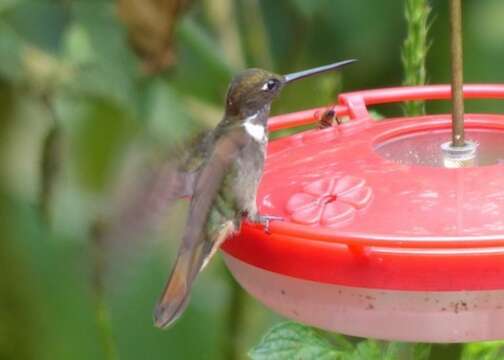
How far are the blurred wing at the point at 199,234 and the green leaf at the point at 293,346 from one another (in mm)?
225

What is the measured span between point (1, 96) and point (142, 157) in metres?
1.88

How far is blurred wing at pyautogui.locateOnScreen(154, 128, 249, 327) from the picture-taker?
2.04 m

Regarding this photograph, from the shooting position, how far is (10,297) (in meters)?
4.18

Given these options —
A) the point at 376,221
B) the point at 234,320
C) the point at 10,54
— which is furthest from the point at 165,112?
the point at 376,221

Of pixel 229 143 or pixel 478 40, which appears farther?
pixel 478 40

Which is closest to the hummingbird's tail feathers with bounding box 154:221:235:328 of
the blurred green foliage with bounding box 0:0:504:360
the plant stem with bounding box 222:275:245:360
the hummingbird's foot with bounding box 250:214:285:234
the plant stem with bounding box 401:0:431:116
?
the hummingbird's foot with bounding box 250:214:285:234

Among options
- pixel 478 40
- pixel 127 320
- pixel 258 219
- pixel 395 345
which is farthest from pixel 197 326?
pixel 258 219

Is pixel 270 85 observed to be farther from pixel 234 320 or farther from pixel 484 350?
pixel 234 320

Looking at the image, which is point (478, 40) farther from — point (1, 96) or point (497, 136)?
point (497, 136)

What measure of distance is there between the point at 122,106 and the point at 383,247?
187 cm

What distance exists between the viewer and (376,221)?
184 cm

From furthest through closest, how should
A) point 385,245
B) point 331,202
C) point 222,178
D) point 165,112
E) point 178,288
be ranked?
point 165,112, point 222,178, point 178,288, point 331,202, point 385,245

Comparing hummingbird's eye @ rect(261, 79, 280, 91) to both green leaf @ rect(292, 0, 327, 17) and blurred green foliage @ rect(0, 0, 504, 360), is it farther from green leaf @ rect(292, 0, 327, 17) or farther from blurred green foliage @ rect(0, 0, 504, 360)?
Result: green leaf @ rect(292, 0, 327, 17)

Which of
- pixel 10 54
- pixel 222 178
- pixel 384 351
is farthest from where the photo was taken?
pixel 10 54
